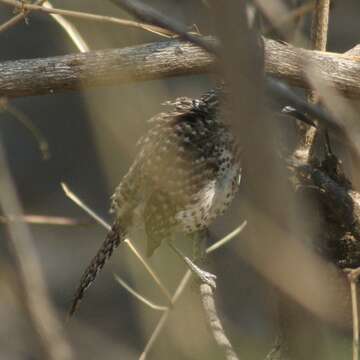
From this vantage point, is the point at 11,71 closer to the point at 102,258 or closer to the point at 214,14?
the point at 102,258

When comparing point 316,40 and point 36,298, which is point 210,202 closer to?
point 316,40

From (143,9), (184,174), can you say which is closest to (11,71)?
(184,174)

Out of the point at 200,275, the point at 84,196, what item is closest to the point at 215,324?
the point at 200,275

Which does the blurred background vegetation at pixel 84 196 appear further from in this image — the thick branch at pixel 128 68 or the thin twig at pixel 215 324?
the thick branch at pixel 128 68

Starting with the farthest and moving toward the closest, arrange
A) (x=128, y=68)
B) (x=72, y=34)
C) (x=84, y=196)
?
(x=84, y=196) < (x=72, y=34) < (x=128, y=68)

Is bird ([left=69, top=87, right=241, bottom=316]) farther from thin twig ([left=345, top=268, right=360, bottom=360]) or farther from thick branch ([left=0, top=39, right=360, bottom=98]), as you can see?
thin twig ([left=345, top=268, right=360, bottom=360])

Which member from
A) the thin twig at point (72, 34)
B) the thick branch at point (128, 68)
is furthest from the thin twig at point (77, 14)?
the thin twig at point (72, 34)
